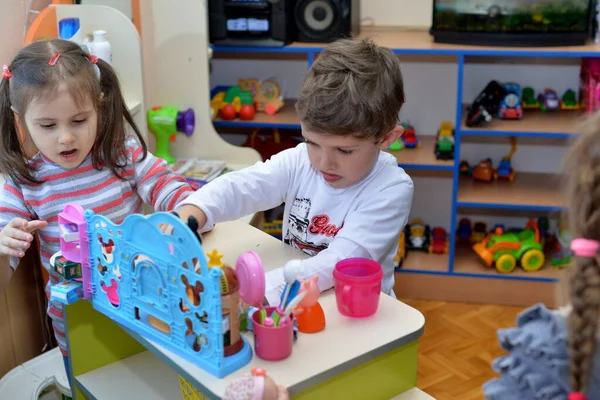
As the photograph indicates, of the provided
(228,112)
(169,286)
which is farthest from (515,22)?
(169,286)

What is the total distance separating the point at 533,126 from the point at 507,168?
26 centimetres

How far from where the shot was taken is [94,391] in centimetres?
138

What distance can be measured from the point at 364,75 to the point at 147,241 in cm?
52

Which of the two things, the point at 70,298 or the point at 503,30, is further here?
the point at 503,30

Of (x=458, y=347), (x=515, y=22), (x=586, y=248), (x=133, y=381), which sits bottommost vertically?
(x=458, y=347)

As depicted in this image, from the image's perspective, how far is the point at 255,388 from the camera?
964mm

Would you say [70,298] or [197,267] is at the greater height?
[197,267]

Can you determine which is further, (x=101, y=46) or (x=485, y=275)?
(x=485, y=275)

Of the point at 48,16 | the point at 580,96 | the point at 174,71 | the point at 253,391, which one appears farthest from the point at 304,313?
the point at 580,96

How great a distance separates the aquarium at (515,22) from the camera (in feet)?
8.13

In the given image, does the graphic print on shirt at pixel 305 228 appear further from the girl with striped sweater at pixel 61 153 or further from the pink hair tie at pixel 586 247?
the pink hair tie at pixel 586 247

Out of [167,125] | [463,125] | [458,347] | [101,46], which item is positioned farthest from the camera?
[463,125]

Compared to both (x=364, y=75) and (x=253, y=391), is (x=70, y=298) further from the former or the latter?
(x=364, y=75)

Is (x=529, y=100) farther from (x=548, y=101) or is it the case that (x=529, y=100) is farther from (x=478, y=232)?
(x=478, y=232)
